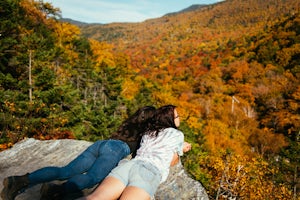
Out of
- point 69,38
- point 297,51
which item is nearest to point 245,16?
point 297,51

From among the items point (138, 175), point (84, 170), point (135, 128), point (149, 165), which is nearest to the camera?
point (138, 175)

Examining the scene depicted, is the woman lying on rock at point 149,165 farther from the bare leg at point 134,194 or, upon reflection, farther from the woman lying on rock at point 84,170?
the woman lying on rock at point 84,170

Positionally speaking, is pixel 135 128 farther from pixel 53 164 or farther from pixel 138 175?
pixel 53 164

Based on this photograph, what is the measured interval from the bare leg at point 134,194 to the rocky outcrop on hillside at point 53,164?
911 mm

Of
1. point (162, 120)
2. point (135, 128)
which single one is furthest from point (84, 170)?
point (162, 120)

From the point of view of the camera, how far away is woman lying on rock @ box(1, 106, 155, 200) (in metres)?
3.32

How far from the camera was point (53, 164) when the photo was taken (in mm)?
4945

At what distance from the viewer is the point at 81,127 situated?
55.3 ft

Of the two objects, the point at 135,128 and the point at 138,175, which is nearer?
the point at 138,175

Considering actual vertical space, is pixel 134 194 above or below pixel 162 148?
below

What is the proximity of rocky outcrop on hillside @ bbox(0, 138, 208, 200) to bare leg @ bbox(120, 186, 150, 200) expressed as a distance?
91cm

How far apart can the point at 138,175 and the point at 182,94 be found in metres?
71.8

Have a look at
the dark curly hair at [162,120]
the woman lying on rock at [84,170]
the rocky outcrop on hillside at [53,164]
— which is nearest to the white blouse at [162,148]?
the dark curly hair at [162,120]

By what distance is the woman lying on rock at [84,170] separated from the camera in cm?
332
